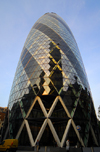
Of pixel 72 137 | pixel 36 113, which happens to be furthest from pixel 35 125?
pixel 72 137

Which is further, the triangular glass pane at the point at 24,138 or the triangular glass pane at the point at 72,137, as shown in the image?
the triangular glass pane at the point at 72,137

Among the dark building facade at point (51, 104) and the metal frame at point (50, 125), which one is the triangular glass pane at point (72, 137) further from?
the metal frame at point (50, 125)

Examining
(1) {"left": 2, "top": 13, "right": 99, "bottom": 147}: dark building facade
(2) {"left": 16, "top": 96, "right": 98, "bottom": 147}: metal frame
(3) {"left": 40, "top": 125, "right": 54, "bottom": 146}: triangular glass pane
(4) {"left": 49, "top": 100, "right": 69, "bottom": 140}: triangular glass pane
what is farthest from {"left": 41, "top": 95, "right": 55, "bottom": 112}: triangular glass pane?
(3) {"left": 40, "top": 125, "right": 54, "bottom": 146}: triangular glass pane

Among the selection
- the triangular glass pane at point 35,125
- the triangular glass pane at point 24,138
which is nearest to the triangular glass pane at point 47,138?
the triangular glass pane at point 35,125

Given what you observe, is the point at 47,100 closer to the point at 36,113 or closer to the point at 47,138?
the point at 36,113

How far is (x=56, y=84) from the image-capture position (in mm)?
20203

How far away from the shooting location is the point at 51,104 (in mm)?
18469

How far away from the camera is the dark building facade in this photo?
17.4m

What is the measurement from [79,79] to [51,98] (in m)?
7.50

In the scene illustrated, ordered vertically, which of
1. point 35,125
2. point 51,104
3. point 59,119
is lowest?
point 35,125

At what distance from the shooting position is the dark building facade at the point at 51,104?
17438 mm

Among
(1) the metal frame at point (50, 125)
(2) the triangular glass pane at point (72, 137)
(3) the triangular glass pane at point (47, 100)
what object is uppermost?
(3) the triangular glass pane at point (47, 100)

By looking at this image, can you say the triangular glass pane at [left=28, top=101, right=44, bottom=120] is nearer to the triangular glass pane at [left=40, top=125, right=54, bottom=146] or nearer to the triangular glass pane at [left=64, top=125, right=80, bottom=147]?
the triangular glass pane at [left=40, top=125, right=54, bottom=146]

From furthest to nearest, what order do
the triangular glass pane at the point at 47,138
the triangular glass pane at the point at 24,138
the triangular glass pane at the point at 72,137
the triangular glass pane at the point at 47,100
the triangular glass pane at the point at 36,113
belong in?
1. the triangular glass pane at the point at 47,100
2. the triangular glass pane at the point at 36,113
3. the triangular glass pane at the point at 47,138
4. the triangular glass pane at the point at 72,137
5. the triangular glass pane at the point at 24,138
